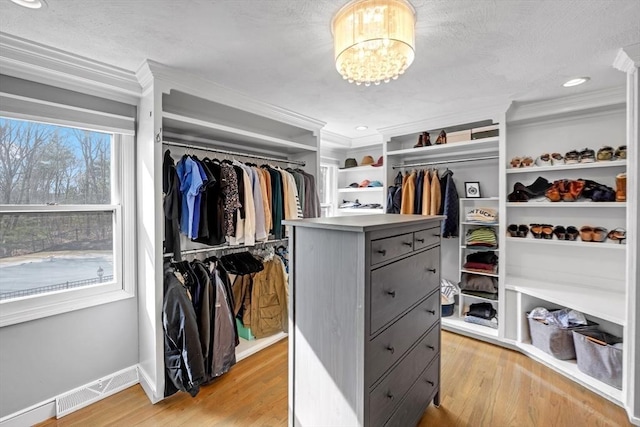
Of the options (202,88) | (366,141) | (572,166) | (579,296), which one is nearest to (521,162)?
(572,166)

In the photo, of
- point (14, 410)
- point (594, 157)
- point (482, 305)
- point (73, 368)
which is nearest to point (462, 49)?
point (594, 157)

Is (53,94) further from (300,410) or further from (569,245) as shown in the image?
(569,245)

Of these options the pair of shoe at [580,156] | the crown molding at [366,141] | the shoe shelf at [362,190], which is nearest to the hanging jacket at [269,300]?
the shoe shelf at [362,190]

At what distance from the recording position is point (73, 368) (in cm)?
197

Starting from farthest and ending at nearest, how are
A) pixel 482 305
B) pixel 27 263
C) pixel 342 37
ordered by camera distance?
1. pixel 482 305
2. pixel 27 263
3. pixel 342 37

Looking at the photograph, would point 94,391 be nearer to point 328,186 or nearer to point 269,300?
point 269,300

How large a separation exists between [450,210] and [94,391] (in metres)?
3.41

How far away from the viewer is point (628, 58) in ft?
5.69

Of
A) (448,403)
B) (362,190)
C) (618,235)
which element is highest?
(362,190)

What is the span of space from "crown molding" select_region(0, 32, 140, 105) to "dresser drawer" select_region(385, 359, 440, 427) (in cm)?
263

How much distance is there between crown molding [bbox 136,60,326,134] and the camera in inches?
75.2

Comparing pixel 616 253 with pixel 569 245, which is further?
pixel 569 245

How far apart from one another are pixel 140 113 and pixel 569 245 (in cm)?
379

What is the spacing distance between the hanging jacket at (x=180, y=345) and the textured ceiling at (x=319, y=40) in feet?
5.08
